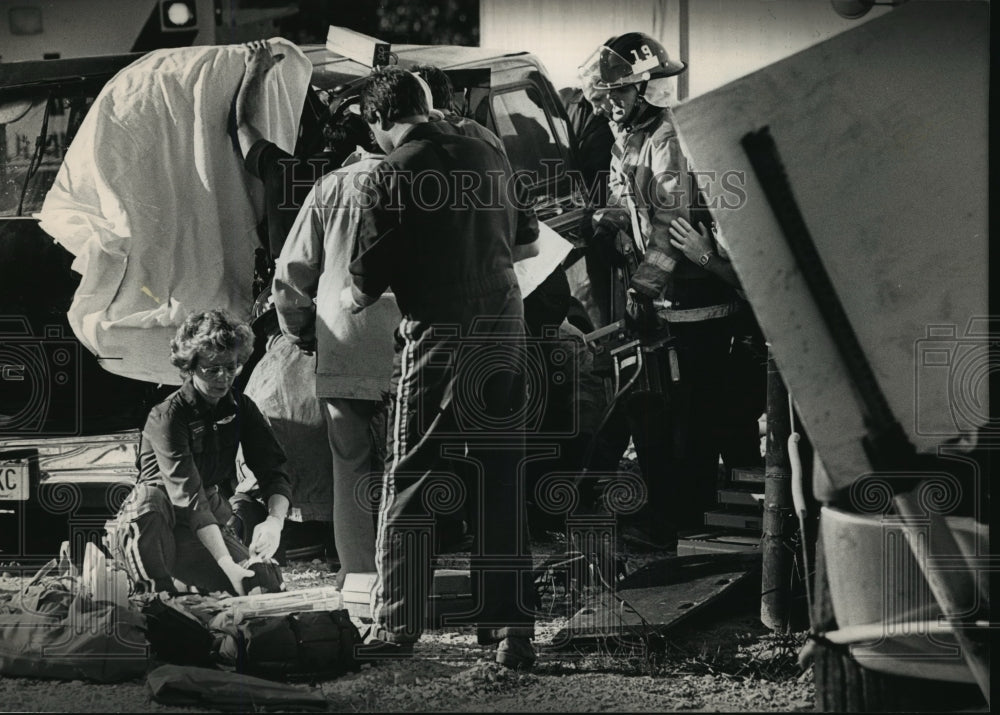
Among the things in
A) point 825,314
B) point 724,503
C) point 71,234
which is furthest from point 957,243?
point 71,234

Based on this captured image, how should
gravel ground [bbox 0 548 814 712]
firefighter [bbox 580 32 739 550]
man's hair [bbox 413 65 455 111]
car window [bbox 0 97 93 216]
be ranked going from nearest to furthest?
gravel ground [bbox 0 548 814 712] < man's hair [bbox 413 65 455 111] < firefighter [bbox 580 32 739 550] < car window [bbox 0 97 93 216]

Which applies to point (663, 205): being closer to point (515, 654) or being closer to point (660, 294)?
point (660, 294)

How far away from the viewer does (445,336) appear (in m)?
5.36

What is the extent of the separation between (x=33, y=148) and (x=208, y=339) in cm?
122

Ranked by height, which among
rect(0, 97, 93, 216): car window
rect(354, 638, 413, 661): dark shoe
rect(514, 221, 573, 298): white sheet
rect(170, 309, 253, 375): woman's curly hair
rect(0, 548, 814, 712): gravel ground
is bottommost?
rect(0, 548, 814, 712): gravel ground

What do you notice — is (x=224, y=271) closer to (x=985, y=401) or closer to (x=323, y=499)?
(x=323, y=499)

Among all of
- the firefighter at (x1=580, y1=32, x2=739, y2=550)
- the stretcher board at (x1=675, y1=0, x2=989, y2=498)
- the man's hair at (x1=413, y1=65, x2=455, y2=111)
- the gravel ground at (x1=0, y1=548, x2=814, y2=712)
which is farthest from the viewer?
the firefighter at (x1=580, y1=32, x2=739, y2=550)

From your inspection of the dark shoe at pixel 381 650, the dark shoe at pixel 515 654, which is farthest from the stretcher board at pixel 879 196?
the dark shoe at pixel 381 650

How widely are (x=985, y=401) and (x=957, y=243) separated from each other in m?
0.57

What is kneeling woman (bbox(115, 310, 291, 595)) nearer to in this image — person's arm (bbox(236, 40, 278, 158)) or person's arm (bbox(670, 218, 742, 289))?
person's arm (bbox(236, 40, 278, 158))

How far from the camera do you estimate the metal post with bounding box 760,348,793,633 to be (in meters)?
5.54

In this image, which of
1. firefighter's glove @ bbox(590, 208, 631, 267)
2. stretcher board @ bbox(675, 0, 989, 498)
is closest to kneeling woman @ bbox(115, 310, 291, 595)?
firefighter's glove @ bbox(590, 208, 631, 267)

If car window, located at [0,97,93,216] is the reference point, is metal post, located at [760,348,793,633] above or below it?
below

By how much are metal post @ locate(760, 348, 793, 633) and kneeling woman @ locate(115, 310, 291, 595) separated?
6.40 ft
